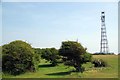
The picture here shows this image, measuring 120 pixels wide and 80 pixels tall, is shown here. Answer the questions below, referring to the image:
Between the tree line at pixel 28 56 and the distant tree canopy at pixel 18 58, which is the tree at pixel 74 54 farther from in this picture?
the distant tree canopy at pixel 18 58

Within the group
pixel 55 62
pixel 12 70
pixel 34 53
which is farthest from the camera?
pixel 55 62

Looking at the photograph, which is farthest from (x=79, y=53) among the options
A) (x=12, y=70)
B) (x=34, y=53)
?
(x=12, y=70)

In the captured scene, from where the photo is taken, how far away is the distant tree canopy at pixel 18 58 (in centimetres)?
4749

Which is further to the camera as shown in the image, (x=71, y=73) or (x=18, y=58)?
(x=18, y=58)

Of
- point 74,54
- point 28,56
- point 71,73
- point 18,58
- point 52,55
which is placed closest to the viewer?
point 71,73

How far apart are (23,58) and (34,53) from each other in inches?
108

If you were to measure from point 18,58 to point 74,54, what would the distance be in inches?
371

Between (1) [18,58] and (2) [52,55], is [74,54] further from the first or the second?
(2) [52,55]

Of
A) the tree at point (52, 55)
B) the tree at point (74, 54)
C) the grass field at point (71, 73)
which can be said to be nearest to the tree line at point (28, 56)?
the tree at point (74, 54)

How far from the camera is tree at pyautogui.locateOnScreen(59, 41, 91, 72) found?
49.8 meters

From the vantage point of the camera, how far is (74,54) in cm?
5025

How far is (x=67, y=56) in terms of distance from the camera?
51.1 metres

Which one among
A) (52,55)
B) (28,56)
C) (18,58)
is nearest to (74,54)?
(28,56)

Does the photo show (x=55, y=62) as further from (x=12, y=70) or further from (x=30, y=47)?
(x=12, y=70)
